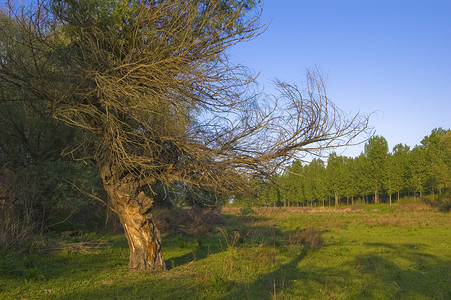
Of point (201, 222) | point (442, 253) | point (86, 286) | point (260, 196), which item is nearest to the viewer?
point (86, 286)

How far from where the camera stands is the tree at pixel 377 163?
56.2 meters

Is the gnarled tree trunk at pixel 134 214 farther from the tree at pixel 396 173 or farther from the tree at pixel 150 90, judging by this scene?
the tree at pixel 396 173

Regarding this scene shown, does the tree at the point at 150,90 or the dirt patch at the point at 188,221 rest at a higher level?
the tree at the point at 150,90

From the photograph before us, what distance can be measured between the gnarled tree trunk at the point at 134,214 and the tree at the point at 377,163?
53558 millimetres

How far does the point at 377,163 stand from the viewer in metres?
56.6

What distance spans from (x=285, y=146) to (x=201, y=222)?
13.6 metres

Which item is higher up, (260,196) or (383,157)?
(383,157)

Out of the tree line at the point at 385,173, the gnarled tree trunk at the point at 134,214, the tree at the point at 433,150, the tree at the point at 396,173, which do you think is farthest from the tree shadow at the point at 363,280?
the tree at the point at 396,173

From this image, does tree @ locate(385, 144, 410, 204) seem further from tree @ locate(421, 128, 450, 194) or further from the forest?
the forest

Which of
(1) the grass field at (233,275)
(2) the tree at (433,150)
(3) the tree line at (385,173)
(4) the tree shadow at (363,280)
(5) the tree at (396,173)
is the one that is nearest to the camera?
(1) the grass field at (233,275)

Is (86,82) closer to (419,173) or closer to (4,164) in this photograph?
(4,164)

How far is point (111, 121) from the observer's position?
23.0 ft

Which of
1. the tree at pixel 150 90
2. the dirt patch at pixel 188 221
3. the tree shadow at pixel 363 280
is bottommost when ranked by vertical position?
the tree shadow at pixel 363 280

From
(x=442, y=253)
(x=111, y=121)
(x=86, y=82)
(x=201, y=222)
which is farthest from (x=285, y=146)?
(x=201, y=222)
